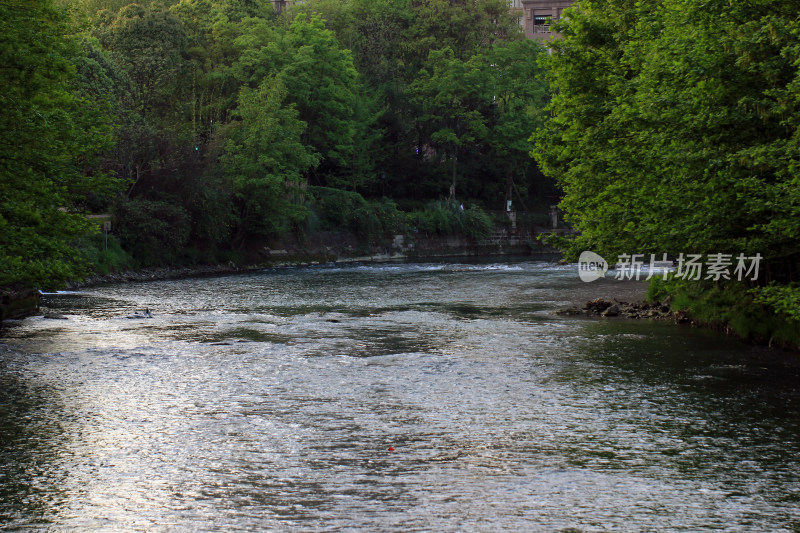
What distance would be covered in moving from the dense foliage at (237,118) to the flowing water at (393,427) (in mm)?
5569

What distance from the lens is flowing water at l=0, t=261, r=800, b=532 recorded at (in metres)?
11.5

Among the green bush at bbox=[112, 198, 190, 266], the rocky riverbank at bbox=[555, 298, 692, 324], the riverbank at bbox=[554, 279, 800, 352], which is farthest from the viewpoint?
the green bush at bbox=[112, 198, 190, 266]

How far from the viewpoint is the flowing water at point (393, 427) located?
452 inches

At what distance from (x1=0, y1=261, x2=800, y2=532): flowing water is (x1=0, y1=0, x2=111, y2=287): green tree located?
2.78 metres

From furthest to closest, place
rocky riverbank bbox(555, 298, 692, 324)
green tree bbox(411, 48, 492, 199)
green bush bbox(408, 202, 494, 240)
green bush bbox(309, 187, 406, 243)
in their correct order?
green tree bbox(411, 48, 492, 199)
green bush bbox(408, 202, 494, 240)
green bush bbox(309, 187, 406, 243)
rocky riverbank bbox(555, 298, 692, 324)

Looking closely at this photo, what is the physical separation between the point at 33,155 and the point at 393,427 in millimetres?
13538

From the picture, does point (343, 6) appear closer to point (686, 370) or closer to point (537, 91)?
point (537, 91)

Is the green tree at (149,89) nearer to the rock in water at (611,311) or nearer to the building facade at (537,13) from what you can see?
the rock in water at (611,311)

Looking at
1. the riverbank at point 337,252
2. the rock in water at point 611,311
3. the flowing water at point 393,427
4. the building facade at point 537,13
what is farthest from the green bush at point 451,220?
the building facade at point 537,13

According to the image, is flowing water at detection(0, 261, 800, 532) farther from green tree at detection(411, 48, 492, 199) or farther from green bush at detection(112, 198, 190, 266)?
green tree at detection(411, 48, 492, 199)

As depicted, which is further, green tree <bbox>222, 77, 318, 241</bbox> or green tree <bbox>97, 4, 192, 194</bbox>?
green tree <bbox>222, 77, 318, 241</bbox>

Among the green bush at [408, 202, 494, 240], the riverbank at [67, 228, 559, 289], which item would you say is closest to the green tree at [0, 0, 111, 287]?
the riverbank at [67, 228, 559, 289]

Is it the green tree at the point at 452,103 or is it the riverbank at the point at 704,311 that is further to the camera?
the green tree at the point at 452,103

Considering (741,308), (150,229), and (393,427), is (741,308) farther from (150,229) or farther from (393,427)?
(150,229)
